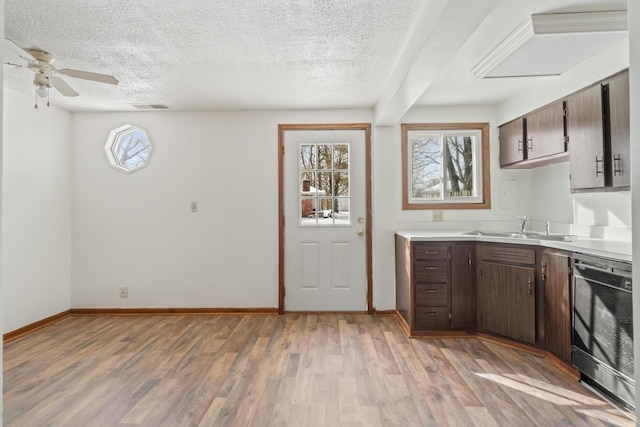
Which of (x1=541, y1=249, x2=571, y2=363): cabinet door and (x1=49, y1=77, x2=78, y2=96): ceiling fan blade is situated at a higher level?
(x1=49, y1=77, x2=78, y2=96): ceiling fan blade

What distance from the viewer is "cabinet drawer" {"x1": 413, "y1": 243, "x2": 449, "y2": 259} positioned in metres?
3.47

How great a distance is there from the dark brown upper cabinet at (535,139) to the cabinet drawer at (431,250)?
3.89 ft

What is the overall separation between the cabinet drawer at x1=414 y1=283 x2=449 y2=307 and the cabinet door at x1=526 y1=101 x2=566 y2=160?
4.86ft

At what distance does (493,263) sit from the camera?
3.30 metres

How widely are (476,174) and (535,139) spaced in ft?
2.75

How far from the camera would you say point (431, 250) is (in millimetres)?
3473

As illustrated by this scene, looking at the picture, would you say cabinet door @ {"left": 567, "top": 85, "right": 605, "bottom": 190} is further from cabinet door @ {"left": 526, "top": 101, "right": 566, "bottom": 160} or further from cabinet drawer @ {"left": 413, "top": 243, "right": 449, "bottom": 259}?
cabinet drawer @ {"left": 413, "top": 243, "right": 449, "bottom": 259}

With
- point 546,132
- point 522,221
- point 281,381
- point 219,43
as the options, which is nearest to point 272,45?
point 219,43

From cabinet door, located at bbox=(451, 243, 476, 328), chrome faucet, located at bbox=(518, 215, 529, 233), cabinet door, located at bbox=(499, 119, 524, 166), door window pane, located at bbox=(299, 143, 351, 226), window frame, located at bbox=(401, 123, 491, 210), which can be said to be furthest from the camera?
door window pane, located at bbox=(299, 143, 351, 226)

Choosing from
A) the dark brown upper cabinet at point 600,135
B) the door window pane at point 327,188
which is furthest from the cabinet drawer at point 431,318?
the dark brown upper cabinet at point 600,135

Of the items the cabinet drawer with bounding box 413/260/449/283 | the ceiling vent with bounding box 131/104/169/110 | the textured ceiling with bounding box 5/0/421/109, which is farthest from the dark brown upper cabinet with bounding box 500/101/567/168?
the ceiling vent with bounding box 131/104/169/110

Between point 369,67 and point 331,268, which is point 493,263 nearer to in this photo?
point 331,268

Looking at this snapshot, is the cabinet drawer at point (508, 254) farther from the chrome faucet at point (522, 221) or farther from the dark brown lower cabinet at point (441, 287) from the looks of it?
the chrome faucet at point (522, 221)

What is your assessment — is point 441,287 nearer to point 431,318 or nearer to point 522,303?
point 431,318
